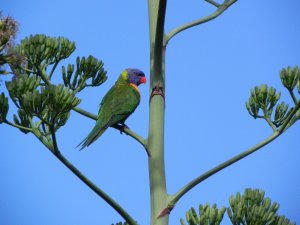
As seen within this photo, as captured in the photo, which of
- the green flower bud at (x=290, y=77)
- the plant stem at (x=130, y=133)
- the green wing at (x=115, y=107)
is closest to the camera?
the plant stem at (x=130, y=133)

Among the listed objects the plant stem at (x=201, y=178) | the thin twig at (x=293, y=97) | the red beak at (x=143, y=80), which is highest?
the red beak at (x=143, y=80)

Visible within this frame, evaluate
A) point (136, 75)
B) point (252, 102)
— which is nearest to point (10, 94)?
point (252, 102)

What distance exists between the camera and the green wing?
6113 mm

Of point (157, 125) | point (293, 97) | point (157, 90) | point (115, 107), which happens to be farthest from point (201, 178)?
point (115, 107)

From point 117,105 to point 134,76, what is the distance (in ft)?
4.38

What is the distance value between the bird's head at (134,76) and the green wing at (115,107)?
1.27 ft

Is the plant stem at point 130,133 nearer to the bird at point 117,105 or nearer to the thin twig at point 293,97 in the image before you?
the bird at point 117,105

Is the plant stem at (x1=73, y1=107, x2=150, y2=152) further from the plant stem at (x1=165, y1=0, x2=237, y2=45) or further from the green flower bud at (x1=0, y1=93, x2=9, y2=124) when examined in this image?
the plant stem at (x1=165, y1=0, x2=237, y2=45)

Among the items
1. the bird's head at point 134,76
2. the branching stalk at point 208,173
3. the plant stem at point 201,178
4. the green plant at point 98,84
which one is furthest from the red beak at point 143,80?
the plant stem at point 201,178

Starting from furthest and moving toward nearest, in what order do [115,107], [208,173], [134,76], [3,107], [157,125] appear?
1. [134,76]
2. [115,107]
3. [3,107]
4. [157,125]
5. [208,173]

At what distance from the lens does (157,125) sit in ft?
16.2

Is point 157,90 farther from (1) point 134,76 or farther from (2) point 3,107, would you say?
(1) point 134,76

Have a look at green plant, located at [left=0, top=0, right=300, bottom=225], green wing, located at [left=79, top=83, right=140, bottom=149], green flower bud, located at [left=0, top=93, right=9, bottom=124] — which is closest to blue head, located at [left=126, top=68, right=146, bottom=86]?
green wing, located at [left=79, top=83, right=140, bottom=149]

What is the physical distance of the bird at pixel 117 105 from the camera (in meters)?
6.12
